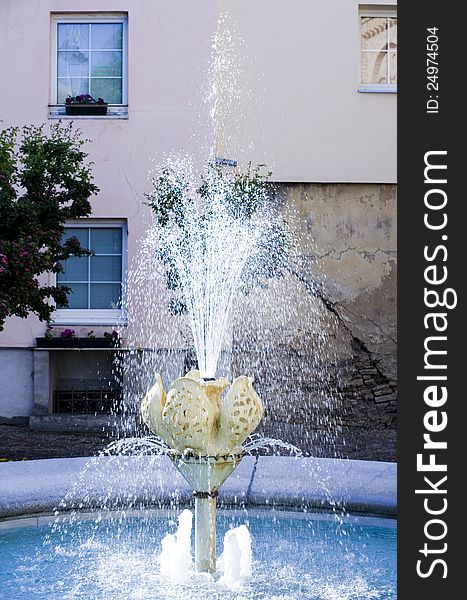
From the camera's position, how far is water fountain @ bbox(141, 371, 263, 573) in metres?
4.33

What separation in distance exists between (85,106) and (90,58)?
2.16ft

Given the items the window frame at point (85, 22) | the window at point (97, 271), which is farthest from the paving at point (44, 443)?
the window frame at point (85, 22)

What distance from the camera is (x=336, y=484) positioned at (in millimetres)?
6277

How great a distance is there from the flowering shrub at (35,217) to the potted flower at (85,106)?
2.17 metres

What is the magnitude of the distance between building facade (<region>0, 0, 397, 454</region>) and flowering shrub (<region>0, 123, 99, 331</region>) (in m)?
2.27

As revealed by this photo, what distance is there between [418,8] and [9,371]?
29.9 ft

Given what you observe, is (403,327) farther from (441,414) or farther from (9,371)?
(9,371)

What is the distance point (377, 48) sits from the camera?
1288cm

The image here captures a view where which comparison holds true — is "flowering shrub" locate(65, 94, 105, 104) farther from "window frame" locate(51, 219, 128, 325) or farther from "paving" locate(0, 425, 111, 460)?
"paving" locate(0, 425, 111, 460)

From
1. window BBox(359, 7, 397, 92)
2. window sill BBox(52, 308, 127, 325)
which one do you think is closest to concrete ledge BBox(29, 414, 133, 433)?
window sill BBox(52, 308, 127, 325)

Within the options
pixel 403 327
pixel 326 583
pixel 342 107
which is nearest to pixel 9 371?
pixel 342 107

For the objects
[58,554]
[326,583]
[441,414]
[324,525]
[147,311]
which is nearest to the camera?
[441,414]

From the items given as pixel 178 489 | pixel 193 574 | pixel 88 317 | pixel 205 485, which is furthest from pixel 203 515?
pixel 88 317

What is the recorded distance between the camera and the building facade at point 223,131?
1213 centimetres
